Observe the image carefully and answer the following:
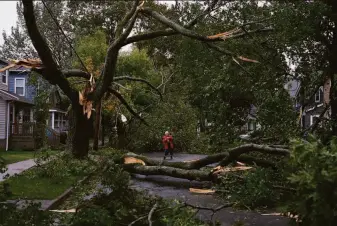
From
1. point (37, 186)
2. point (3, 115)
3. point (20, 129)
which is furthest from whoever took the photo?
point (20, 129)

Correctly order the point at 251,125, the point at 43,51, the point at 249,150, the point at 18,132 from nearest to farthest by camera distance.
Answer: the point at 249,150 < the point at 251,125 < the point at 43,51 < the point at 18,132

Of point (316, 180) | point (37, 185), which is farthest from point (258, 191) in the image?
point (37, 185)

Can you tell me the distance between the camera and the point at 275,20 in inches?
411

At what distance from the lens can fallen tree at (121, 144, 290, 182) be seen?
9430 mm

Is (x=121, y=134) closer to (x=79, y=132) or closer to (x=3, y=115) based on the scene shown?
(x=3, y=115)

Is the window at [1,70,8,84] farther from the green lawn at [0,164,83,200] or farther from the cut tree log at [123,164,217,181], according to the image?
the cut tree log at [123,164,217,181]

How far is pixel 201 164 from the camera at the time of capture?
12.4 meters

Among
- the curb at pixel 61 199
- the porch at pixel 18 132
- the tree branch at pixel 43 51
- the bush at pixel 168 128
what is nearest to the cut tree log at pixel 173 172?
the curb at pixel 61 199

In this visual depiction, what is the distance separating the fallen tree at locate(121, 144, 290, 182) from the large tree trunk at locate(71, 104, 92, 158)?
6.29 feet

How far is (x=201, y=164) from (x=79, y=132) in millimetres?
5499

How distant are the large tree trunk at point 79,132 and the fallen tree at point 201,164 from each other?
75.5 inches

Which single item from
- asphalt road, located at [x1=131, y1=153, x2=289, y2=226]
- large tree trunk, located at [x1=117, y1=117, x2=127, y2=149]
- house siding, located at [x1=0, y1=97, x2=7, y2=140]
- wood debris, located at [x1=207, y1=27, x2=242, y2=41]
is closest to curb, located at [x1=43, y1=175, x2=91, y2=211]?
asphalt road, located at [x1=131, y1=153, x2=289, y2=226]

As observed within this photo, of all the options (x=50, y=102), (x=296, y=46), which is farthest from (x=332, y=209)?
(x=50, y=102)

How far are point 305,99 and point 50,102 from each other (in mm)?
14856
